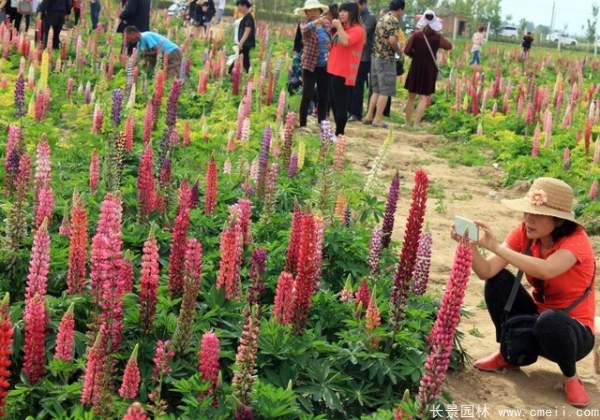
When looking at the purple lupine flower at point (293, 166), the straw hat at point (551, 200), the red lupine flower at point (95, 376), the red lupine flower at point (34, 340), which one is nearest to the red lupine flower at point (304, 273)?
the red lupine flower at point (95, 376)

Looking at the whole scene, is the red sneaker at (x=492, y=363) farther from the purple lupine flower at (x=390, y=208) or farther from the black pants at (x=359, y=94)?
the black pants at (x=359, y=94)

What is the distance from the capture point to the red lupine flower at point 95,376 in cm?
A: 339

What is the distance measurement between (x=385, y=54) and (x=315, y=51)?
2268 millimetres

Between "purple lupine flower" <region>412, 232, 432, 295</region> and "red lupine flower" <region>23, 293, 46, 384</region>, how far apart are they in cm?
235

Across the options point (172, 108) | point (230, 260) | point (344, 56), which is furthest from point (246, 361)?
point (344, 56)

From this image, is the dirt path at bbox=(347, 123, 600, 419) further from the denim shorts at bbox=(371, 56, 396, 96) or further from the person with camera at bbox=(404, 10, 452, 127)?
the person with camera at bbox=(404, 10, 452, 127)

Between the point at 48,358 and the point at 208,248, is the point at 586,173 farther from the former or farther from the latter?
the point at 48,358

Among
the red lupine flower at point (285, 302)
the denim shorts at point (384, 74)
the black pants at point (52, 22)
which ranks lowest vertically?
the red lupine flower at point (285, 302)

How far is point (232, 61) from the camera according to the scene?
1584 cm

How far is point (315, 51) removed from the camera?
11.4m

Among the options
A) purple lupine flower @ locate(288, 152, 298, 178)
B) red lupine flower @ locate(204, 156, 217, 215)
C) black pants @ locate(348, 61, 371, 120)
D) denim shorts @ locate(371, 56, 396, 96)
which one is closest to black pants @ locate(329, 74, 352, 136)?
denim shorts @ locate(371, 56, 396, 96)

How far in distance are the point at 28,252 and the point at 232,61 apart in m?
11.5

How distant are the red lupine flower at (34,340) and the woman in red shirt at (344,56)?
25.5 ft

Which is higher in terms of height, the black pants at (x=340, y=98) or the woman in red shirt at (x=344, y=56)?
the woman in red shirt at (x=344, y=56)
